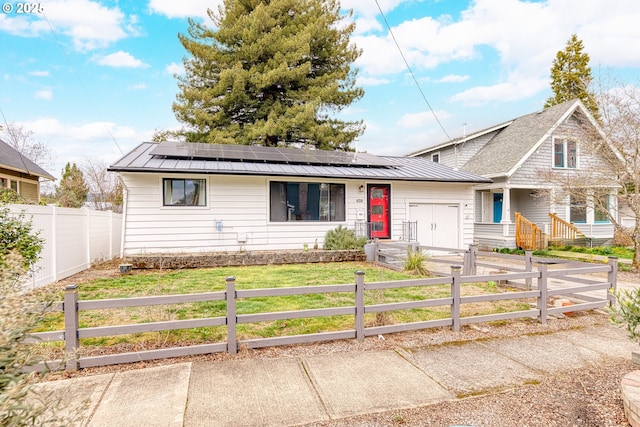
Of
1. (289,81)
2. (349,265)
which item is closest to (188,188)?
(349,265)

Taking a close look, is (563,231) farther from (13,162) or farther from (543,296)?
(13,162)

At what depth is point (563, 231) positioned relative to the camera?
15852mm

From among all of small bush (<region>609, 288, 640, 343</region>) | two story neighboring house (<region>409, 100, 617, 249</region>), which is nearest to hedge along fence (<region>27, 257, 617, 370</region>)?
small bush (<region>609, 288, 640, 343</region>)

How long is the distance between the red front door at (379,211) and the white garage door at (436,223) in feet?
3.50

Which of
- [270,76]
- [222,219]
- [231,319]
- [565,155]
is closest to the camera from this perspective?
[231,319]

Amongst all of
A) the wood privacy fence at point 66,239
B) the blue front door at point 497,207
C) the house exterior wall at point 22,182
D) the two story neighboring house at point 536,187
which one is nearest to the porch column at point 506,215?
the two story neighboring house at point 536,187

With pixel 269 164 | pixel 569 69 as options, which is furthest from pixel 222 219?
pixel 569 69

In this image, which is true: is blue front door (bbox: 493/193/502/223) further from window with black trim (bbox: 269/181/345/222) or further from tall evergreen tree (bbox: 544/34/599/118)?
tall evergreen tree (bbox: 544/34/599/118)

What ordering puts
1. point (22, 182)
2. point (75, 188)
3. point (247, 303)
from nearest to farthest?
point (247, 303) < point (22, 182) < point (75, 188)

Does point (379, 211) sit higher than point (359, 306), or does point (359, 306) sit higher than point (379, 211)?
point (379, 211)

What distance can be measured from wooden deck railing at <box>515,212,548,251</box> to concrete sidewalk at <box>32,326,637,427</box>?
38.3ft

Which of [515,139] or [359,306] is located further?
[515,139]

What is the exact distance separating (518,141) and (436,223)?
7358 millimetres

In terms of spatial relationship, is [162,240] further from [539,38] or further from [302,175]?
[539,38]
